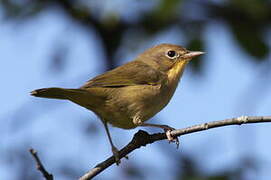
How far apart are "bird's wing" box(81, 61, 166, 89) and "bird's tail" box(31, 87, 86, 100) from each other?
0.24 meters

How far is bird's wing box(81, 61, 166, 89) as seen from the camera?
518cm

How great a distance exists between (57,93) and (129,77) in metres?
1.07

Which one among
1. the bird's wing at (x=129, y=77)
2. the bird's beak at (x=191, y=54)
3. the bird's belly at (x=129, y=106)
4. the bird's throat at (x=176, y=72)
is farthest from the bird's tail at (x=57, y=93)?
the bird's beak at (x=191, y=54)

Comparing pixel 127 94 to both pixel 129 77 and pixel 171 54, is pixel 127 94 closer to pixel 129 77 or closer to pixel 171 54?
pixel 129 77

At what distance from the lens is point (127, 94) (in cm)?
523

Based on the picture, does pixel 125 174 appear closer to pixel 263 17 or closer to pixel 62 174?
pixel 62 174

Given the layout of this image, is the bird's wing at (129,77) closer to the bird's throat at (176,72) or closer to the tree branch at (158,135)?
the bird's throat at (176,72)

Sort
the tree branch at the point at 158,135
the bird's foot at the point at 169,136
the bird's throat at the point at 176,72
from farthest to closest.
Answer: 1. the bird's throat at the point at 176,72
2. the bird's foot at the point at 169,136
3. the tree branch at the point at 158,135

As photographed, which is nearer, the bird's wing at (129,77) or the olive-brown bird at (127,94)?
the olive-brown bird at (127,94)

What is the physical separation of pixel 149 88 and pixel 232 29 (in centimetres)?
121

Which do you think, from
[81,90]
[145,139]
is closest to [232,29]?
[81,90]

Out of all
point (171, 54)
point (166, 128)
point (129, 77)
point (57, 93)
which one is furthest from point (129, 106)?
point (171, 54)

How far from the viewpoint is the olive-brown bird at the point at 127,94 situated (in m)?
4.94

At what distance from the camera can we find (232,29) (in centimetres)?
611
